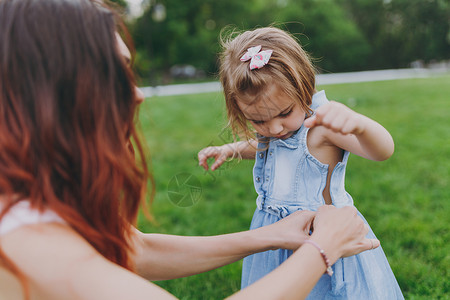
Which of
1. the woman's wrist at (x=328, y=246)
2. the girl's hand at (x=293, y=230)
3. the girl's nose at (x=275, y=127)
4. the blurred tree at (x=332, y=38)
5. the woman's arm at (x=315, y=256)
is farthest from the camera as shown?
the blurred tree at (x=332, y=38)

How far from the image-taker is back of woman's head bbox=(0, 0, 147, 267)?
1.01 m

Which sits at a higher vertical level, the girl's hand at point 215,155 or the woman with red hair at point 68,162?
the woman with red hair at point 68,162

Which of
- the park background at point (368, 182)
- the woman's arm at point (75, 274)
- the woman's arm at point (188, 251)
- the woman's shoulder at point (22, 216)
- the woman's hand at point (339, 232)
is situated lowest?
the park background at point (368, 182)

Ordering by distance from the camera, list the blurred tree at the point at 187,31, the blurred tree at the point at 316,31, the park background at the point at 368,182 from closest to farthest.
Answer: the park background at the point at 368,182 < the blurred tree at the point at 187,31 < the blurred tree at the point at 316,31

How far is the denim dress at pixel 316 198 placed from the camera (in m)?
1.62

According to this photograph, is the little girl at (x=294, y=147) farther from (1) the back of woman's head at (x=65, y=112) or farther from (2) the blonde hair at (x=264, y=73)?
(1) the back of woman's head at (x=65, y=112)

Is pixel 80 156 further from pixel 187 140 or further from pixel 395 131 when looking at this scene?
pixel 395 131

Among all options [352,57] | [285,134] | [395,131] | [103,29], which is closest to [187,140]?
[395,131]

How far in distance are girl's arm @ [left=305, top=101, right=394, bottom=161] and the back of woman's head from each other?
0.55m

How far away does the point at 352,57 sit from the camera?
31000 millimetres

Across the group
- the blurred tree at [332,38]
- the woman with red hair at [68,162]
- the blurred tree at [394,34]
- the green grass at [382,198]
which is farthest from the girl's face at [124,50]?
the blurred tree at [332,38]

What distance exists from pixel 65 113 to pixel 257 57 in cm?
85

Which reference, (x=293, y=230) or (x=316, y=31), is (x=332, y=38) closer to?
(x=316, y=31)

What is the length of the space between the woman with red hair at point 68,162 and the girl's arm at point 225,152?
0.72 meters
